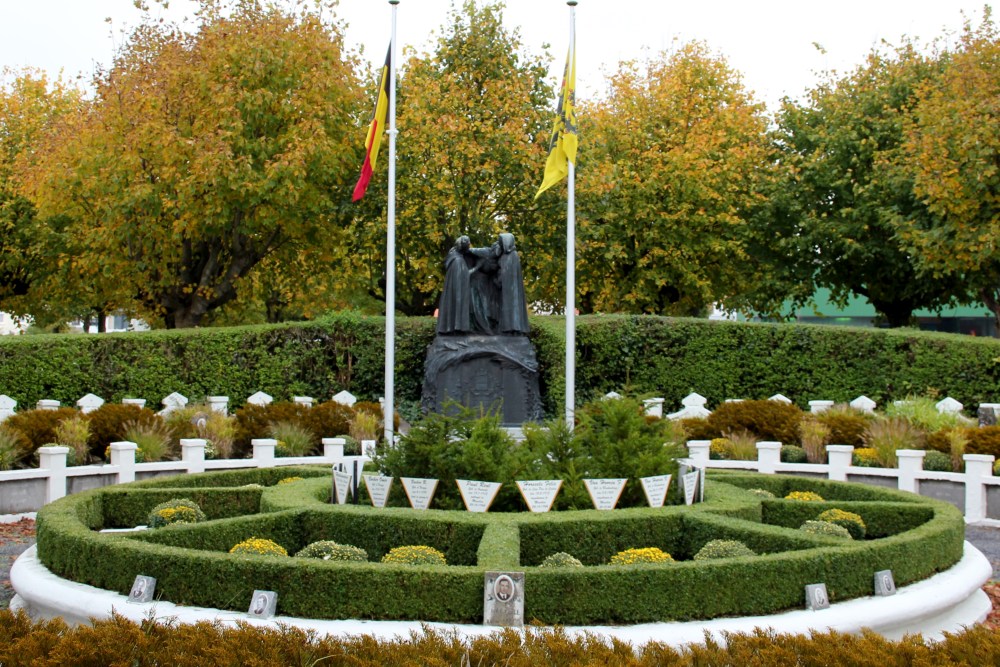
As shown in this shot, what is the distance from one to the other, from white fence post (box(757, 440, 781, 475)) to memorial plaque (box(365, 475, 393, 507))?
818cm

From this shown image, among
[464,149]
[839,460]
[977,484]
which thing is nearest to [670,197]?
[464,149]

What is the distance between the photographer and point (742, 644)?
19.9ft

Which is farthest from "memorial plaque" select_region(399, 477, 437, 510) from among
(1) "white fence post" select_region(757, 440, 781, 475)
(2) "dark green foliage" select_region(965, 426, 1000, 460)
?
(2) "dark green foliage" select_region(965, 426, 1000, 460)

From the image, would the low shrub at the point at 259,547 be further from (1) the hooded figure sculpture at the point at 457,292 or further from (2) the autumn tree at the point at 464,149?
(2) the autumn tree at the point at 464,149

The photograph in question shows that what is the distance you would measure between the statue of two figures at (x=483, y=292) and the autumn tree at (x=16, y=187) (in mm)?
15200

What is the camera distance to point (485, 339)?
821 inches

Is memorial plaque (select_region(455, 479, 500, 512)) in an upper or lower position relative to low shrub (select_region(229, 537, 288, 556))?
upper

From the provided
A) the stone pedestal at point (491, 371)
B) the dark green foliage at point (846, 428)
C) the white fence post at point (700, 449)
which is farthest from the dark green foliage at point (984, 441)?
the stone pedestal at point (491, 371)

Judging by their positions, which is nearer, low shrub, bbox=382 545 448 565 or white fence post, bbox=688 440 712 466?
low shrub, bbox=382 545 448 565

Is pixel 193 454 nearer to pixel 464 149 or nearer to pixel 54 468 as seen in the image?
pixel 54 468

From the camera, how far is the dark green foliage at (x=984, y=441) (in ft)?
51.0

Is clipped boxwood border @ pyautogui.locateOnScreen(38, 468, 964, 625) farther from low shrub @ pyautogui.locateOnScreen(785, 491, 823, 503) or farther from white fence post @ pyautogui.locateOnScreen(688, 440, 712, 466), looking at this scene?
white fence post @ pyautogui.locateOnScreen(688, 440, 712, 466)

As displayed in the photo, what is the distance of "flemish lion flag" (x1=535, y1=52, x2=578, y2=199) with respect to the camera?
17.8 metres

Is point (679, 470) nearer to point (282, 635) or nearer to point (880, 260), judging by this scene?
point (282, 635)
